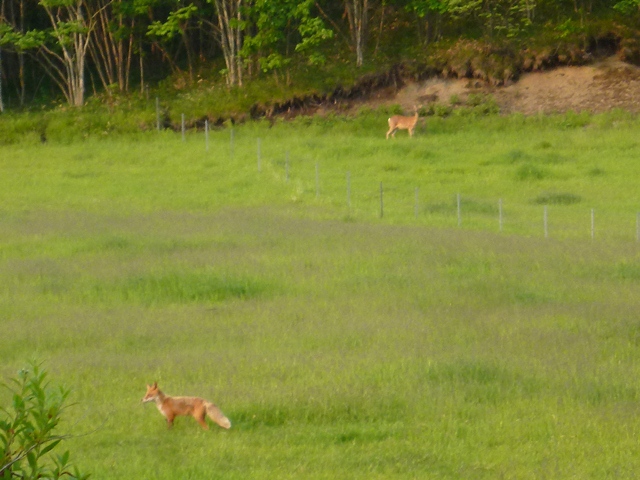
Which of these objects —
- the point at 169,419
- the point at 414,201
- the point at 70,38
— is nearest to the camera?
the point at 169,419

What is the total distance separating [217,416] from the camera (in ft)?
31.4

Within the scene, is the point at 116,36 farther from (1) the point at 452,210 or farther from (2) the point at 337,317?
(2) the point at 337,317

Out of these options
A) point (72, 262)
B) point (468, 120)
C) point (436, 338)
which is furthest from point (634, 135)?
point (436, 338)

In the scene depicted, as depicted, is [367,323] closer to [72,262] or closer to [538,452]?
[538,452]

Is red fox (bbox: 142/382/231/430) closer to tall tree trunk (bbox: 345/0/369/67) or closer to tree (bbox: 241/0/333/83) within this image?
tree (bbox: 241/0/333/83)

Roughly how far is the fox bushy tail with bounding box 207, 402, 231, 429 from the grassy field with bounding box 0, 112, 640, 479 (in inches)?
8.4

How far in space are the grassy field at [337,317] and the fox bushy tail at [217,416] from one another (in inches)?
8.4

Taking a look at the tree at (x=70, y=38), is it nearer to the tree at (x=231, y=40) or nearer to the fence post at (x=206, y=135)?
the tree at (x=231, y=40)

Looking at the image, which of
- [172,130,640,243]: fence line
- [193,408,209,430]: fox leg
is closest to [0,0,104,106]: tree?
[172,130,640,243]: fence line

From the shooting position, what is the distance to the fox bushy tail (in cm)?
943

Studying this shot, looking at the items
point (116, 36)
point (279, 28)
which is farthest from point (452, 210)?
point (116, 36)

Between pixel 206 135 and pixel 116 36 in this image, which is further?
pixel 116 36

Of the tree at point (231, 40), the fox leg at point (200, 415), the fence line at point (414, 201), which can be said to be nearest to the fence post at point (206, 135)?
the fence line at point (414, 201)

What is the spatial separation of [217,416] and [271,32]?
34.9 m
